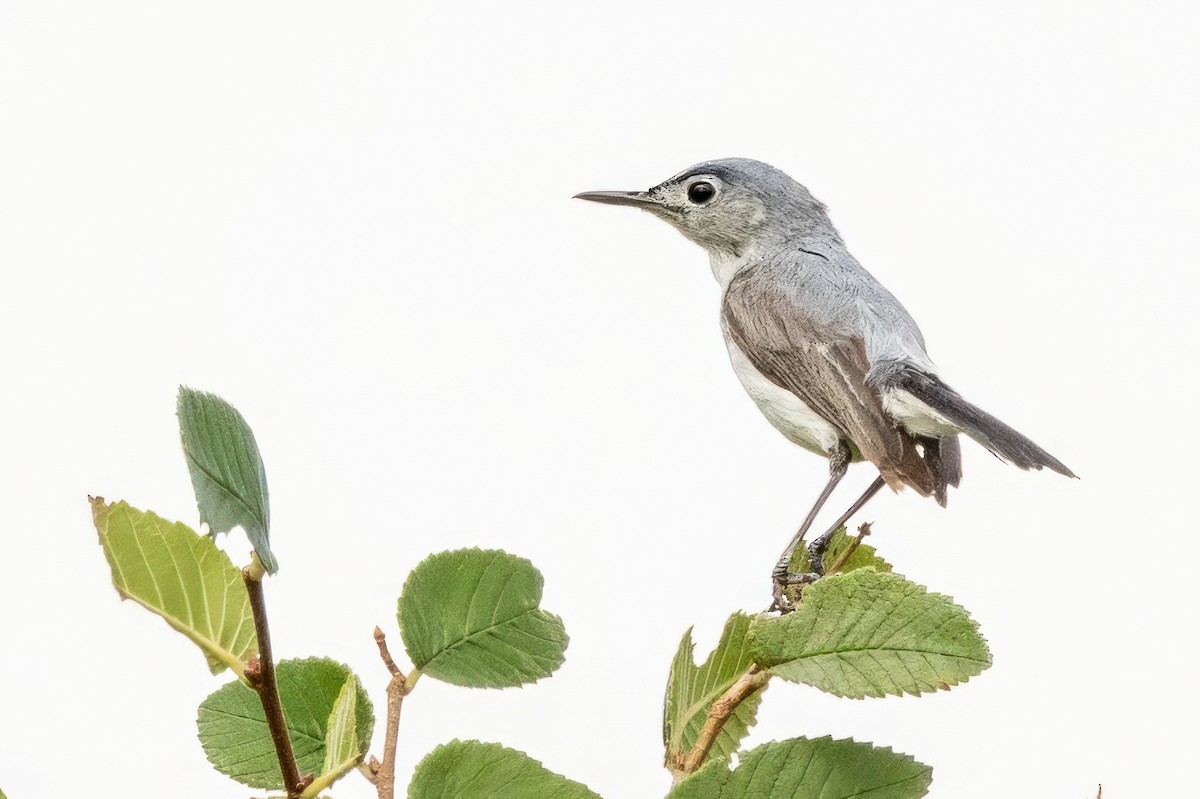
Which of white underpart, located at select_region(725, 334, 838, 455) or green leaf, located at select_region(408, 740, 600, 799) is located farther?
white underpart, located at select_region(725, 334, 838, 455)

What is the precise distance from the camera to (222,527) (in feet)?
1.95

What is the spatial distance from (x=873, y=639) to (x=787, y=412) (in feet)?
2.00

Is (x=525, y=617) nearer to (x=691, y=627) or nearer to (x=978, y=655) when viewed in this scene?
(x=691, y=627)

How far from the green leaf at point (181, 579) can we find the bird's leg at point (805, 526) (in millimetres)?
473

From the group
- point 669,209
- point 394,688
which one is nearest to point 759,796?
point 394,688

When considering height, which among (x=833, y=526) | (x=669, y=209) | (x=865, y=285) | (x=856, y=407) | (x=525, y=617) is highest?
(x=669, y=209)

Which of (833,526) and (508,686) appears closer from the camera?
(508,686)

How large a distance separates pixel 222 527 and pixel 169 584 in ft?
0.49

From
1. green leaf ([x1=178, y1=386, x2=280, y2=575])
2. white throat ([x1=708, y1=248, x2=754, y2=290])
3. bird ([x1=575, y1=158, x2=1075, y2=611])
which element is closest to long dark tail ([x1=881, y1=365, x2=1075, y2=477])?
bird ([x1=575, y1=158, x2=1075, y2=611])

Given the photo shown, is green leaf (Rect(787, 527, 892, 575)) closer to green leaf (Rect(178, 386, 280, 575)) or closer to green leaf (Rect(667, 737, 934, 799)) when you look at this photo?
green leaf (Rect(667, 737, 934, 799))

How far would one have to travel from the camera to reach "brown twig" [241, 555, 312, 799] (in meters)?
0.60

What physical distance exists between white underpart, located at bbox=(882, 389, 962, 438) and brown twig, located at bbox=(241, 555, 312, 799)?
72cm

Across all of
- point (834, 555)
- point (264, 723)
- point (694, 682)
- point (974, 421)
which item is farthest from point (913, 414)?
point (264, 723)

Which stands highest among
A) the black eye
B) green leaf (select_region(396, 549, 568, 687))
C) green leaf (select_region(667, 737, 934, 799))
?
the black eye
